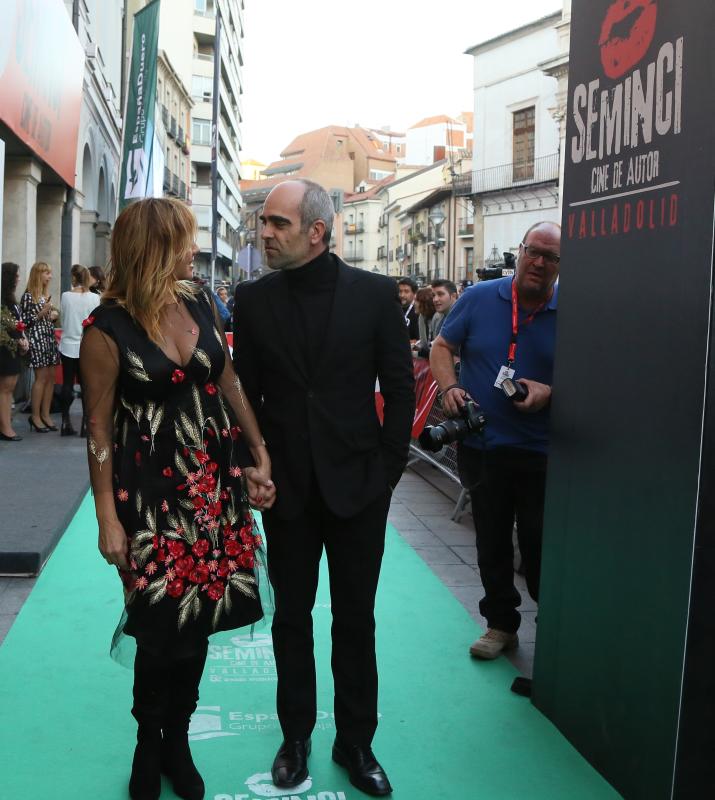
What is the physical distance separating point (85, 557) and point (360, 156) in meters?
116

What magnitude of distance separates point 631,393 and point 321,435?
3.32 feet

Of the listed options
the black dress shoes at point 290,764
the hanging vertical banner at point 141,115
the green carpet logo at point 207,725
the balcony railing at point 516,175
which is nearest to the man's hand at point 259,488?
the black dress shoes at point 290,764

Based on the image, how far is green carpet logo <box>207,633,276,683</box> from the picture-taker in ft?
14.4

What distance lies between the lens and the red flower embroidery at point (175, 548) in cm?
307

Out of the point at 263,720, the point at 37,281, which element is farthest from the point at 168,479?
the point at 37,281

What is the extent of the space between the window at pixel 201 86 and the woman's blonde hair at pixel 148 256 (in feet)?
207

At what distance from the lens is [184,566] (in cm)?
309

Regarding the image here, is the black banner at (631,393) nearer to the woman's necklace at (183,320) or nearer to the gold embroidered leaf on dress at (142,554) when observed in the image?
the woman's necklace at (183,320)

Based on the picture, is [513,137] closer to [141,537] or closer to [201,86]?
[201,86]

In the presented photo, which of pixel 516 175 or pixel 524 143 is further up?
pixel 524 143

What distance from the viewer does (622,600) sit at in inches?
133

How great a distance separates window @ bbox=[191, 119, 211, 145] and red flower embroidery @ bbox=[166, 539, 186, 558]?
64.4 metres

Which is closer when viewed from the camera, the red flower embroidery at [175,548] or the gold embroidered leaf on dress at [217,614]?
the red flower embroidery at [175,548]

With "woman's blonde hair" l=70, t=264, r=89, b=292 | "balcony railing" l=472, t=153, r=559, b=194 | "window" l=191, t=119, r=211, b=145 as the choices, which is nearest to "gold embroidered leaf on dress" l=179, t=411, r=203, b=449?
"woman's blonde hair" l=70, t=264, r=89, b=292
